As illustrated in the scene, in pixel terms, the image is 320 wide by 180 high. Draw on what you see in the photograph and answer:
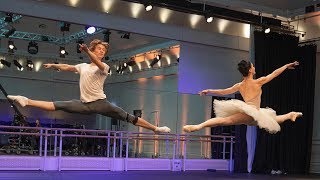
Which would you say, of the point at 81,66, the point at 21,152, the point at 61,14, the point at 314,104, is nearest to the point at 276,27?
the point at 314,104

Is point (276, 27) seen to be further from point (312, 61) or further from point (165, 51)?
point (165, 51)

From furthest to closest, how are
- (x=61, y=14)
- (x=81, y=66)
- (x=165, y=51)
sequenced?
(x=165, y=51) < (x=61, y=14) < (x=81, y=66)

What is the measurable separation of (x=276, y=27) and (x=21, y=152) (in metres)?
6.89

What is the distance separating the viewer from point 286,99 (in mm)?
12703

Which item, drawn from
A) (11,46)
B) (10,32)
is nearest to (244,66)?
(10,32)

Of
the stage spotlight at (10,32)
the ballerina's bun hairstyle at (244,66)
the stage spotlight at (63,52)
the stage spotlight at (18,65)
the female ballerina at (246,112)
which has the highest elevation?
the stage spotlight at (10,32)

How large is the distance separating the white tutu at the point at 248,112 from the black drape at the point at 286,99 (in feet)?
19.9

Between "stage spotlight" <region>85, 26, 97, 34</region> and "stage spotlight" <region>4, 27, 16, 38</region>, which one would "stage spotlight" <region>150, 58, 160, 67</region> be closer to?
"stage spotlight" <region>85, 26, 97, 34</region>

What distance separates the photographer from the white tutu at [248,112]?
6047 millimetres

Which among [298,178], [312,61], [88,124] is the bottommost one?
[298,178]

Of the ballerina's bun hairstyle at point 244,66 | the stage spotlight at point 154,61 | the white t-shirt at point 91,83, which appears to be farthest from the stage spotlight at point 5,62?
the ballerina's bun hairstyle at point 244,66

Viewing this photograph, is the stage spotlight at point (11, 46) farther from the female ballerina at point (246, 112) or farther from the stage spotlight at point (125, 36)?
the female ballerina at point (246, 112)

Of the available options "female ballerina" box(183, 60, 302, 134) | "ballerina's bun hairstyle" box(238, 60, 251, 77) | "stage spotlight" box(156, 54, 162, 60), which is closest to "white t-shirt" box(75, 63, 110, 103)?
"female ballerina" box(183, 60, 302, 134)

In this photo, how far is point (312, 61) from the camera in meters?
13.1
